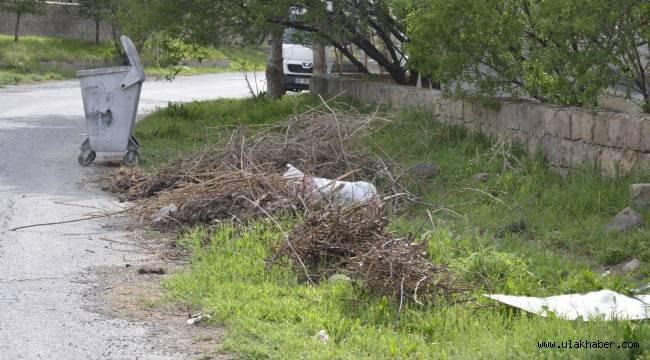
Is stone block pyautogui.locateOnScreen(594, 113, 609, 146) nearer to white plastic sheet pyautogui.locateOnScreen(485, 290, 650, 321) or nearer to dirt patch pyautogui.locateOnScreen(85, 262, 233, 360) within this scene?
white plastic sheet pyautogui.locateOnScreen(485, 290, 650, 321)

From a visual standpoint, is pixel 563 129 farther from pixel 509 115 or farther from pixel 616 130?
pixel 509 115

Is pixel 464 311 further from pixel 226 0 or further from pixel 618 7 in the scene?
pixel 226 0

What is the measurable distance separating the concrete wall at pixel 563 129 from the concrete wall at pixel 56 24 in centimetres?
2824

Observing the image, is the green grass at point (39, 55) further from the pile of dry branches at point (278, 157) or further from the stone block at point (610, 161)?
the stone block at point (610, 161)

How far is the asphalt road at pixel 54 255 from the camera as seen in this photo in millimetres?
6141

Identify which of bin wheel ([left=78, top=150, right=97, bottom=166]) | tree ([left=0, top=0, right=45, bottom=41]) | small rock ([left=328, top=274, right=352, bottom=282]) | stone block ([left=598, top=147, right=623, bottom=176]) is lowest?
small rock ([left=328, top=274, right=352, bottom=282])

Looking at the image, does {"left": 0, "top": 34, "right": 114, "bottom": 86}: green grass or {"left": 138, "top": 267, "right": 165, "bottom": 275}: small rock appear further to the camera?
{"left": 0, "top": 34, "right": 114, "bottom": 86}: green grass

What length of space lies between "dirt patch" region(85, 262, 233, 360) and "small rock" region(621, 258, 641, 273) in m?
3.18

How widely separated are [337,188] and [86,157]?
575cm

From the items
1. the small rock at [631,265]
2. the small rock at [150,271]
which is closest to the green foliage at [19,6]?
the small rock at [150,271]

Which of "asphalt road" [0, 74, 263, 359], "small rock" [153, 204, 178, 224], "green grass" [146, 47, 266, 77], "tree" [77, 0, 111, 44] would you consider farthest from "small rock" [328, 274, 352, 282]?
"tree" [77, 0, 111, 44]

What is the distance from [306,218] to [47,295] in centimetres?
214

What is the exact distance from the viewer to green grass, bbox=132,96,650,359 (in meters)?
5.87

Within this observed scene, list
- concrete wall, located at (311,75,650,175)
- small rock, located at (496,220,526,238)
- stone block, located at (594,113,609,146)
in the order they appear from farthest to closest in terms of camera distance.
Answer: stone block, located at (594,113,609,146) → concrete wall, located at (311,75,650,175) → small rock, located at (496,220,526,238)
